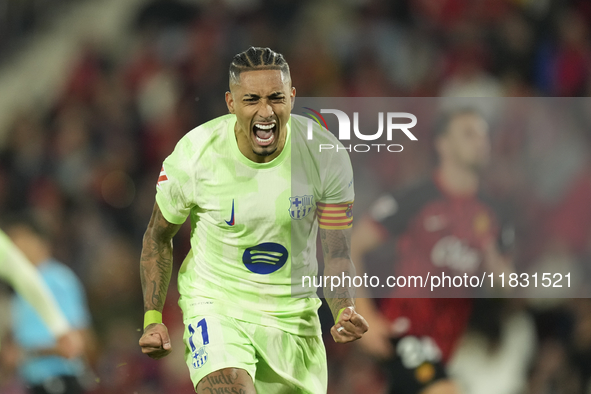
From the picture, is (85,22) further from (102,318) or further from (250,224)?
(250,224)

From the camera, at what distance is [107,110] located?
173 inches

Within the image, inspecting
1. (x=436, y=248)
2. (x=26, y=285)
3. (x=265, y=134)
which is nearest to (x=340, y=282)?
(x=265, y=134)

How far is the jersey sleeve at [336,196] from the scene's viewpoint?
9.48 feet

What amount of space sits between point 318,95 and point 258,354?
1.94 meters

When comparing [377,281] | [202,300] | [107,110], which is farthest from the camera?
[107,110]

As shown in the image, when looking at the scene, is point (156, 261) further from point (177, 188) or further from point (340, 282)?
point (340, 282)

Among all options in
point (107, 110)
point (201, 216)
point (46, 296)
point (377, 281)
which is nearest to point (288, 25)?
point (107, 110)

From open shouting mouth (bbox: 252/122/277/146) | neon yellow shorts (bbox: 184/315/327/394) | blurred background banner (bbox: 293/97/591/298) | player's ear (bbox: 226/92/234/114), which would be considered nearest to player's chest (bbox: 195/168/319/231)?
open shouting mouth (bbox: 252/122/277/146)

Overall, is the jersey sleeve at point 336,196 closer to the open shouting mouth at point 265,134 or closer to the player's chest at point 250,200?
the player's chest at point 250,200

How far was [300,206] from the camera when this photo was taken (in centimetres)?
280

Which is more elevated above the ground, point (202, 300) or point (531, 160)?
point (531, 160)

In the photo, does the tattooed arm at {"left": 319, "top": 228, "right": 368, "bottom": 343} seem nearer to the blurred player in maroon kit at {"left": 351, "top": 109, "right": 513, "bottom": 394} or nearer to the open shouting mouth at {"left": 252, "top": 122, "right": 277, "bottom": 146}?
the open shouting mouth at {"left": 252, "top": 122, "right": 277, "bottom": 146}

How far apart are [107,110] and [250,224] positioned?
2019 mm

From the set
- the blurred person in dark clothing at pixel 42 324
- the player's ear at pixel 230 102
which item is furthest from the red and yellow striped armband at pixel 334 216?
the blurred person in dark clothing at pixel 42 324
